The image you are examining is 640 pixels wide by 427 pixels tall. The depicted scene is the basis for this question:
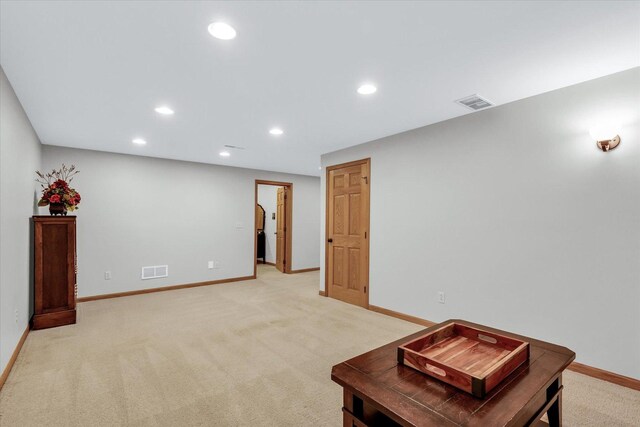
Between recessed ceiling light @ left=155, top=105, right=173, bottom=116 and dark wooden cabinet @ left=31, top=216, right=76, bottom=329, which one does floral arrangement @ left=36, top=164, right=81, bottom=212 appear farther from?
recessed ceiling light @ left=155, top=105, right=173, bottom=116

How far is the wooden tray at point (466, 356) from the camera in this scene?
1261mm

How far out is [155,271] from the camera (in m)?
5.39

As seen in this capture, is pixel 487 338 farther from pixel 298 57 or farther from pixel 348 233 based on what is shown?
pixel 348 233

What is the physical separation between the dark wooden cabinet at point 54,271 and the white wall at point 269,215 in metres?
5.02

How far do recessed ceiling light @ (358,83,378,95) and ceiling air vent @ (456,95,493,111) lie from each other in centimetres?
86

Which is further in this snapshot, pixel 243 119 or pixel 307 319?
pixel 307 319

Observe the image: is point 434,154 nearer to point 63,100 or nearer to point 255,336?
point 255,336

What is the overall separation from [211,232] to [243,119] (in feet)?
10.6

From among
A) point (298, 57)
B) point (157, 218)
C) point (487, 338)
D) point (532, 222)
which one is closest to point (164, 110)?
point (298, 57)

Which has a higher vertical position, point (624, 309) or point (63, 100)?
point (63, 100)

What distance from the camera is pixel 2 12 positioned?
5.47 ft

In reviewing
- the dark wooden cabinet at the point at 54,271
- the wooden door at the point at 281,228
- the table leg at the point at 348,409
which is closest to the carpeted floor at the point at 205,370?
the dark wooden cabinet at the point at 54,271

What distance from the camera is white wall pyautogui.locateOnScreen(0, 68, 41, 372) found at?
235 cm

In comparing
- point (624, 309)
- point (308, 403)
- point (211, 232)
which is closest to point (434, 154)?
point (624, 309)
